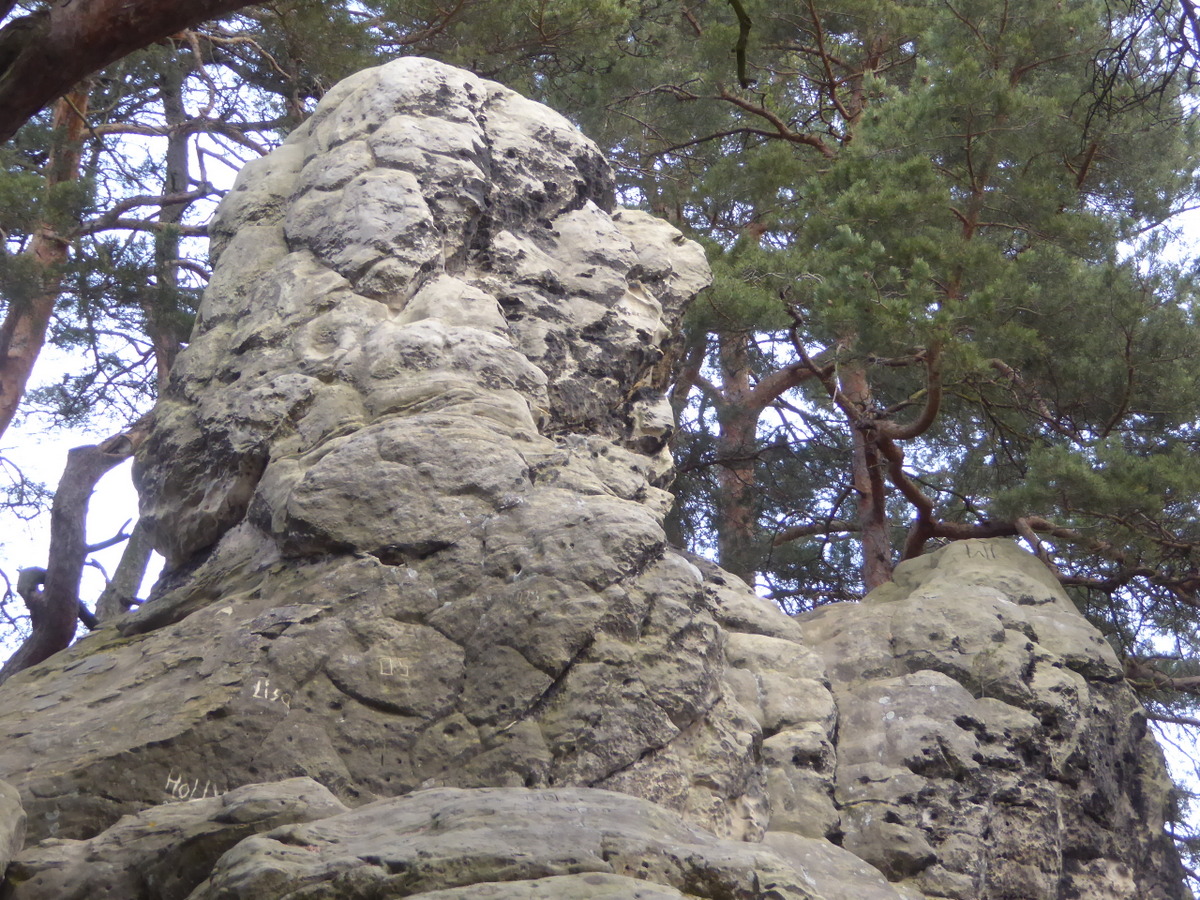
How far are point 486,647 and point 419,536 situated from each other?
51 cm

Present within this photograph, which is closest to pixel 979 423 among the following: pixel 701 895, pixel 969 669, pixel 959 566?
pixel 959 566

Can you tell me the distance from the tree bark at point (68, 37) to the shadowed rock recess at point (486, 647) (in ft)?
5.22

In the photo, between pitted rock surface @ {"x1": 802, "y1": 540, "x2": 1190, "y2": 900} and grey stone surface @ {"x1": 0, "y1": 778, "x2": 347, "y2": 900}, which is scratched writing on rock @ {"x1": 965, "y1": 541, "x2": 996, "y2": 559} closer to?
pitted rock surface @ {"x1": 802, "y1": 540, "x2": 1190, "y2": 900}

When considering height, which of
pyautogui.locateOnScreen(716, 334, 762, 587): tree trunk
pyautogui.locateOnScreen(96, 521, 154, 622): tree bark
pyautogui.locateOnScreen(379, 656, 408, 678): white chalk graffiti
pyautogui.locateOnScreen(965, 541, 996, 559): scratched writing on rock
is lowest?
pyautogui.locateOnScreen(379, 656, 408, 678): white chalk graffiti

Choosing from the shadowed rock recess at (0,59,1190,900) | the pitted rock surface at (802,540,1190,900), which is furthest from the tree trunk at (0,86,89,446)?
the pitted rock surface at (802,540,1190,900)

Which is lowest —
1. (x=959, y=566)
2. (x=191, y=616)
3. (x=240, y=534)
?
(x=191, y=616)

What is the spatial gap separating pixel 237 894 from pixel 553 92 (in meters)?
8.11

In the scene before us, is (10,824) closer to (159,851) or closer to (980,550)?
(159,851)

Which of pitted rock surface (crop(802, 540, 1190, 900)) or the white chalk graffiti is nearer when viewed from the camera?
the white chalk graffiti

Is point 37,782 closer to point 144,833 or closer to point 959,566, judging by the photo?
point 144,833

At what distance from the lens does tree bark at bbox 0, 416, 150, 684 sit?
728cm

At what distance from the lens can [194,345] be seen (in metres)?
5.73

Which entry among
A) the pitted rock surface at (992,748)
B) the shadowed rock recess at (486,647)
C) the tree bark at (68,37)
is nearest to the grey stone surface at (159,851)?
the shadowed rock recess at (486,647)

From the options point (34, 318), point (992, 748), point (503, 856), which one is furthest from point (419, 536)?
point (34, 318)
